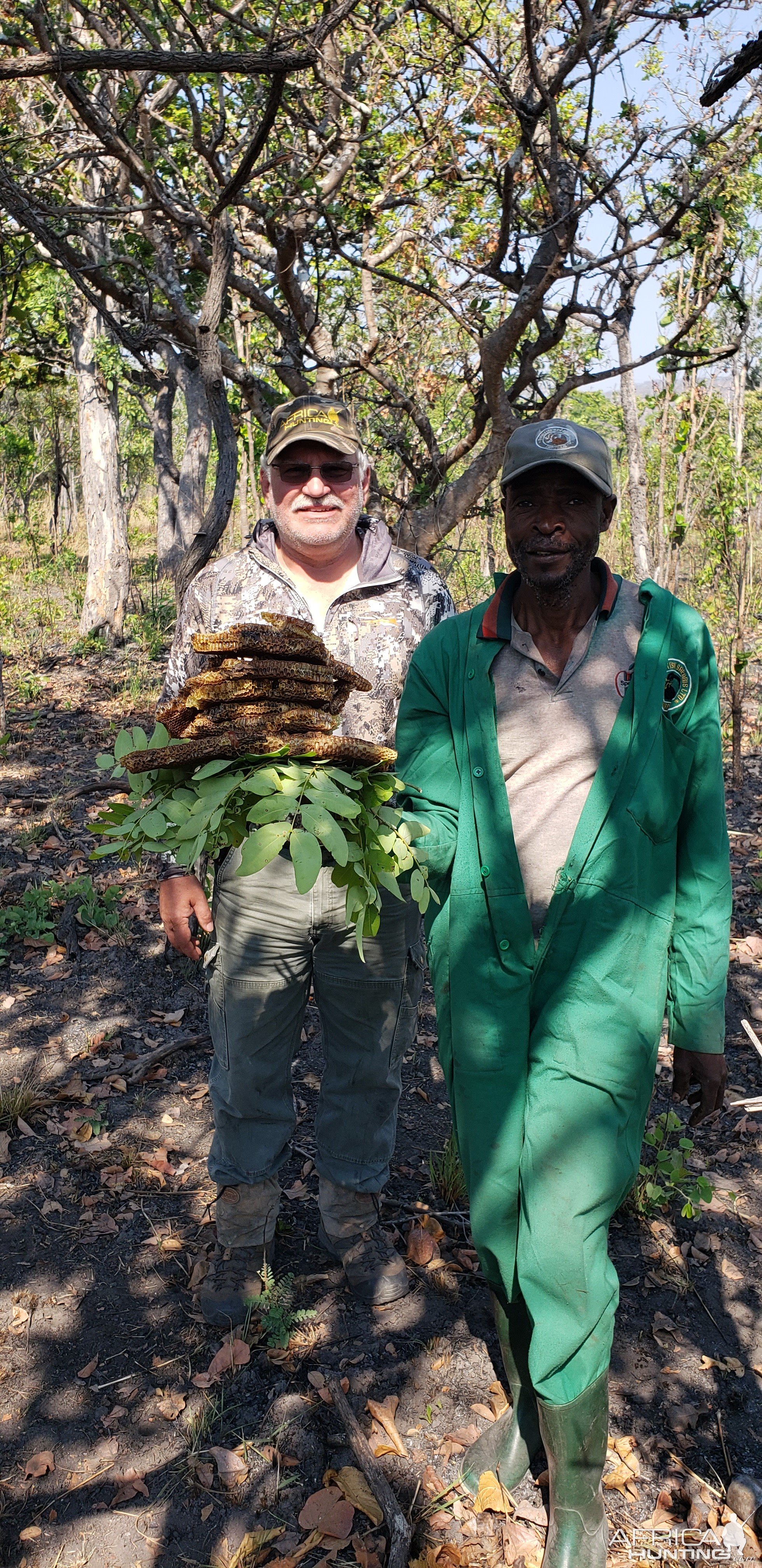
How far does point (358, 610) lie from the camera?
9.00 ft

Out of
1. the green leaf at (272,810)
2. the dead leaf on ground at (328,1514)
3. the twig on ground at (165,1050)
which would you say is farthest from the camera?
the twig on ground at (165,1050)

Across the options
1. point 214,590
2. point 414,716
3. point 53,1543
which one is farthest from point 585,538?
point 53,1543

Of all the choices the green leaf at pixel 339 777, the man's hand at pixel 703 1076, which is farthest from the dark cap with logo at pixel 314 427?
the man's hand at pixel 703 1076

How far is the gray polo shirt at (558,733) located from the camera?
2.12m

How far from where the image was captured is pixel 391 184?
24.3 feet

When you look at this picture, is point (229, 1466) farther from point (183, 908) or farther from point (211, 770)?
point (211, 770)

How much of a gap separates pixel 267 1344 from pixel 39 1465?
0.63m

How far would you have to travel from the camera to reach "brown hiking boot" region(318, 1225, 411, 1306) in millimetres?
2939

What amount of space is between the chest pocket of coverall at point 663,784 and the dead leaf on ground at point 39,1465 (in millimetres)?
2073

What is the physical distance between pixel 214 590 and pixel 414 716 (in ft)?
2.61

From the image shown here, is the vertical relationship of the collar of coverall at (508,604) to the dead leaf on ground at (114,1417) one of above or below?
above

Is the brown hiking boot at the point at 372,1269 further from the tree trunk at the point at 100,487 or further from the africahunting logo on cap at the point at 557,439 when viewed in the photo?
the tree trunk at the point at 100,487

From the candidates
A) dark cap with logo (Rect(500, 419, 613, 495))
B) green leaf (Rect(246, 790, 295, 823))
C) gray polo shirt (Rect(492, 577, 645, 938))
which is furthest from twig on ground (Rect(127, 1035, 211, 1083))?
dark cap with logo (Rect(500, 419, 613, 495))

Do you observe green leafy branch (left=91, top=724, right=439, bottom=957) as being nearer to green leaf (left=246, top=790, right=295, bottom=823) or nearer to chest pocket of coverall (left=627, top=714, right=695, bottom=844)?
green leaf (left=246, top=790, right=295, bottom=823)
